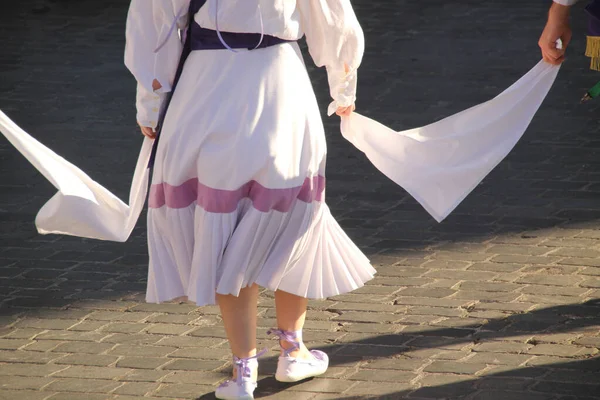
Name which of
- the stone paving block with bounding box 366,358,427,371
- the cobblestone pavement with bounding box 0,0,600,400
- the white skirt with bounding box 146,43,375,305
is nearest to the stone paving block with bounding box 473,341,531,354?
the cobblestone pavement with bounding box 0,0,600,400

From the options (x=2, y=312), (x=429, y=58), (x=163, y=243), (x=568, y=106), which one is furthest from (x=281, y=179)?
(x=429, y=58)

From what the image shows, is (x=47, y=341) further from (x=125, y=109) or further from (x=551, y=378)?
(x=125, y=109)

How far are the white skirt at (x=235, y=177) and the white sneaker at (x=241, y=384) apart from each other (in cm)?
33

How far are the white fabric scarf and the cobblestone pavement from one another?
624 millimetres

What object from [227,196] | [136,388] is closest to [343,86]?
[227,196]

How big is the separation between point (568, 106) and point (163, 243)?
5.19 metres

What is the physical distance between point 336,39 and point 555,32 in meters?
0.87

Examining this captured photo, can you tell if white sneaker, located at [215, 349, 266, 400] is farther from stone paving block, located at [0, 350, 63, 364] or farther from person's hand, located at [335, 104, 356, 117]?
person's hand, located at [335, 104, 356, 117]

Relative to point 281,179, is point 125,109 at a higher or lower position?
lower

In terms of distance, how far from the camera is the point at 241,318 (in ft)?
14.0

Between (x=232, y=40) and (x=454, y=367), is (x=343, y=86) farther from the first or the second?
(x=454, y=367)

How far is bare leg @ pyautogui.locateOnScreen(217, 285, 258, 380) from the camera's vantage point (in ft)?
14.0

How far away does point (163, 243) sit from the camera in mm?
4289

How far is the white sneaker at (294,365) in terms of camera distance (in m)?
4.46
